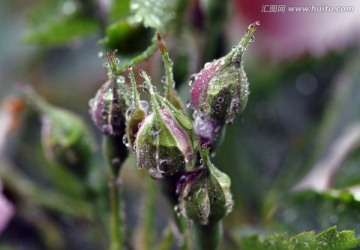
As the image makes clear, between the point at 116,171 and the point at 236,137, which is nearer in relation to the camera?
the point at 116,171

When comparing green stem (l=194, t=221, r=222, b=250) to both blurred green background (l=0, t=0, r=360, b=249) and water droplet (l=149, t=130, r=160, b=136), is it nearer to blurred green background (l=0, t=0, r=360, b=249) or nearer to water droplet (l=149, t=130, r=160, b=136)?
water droplet (l=149, t=130, r=160, b=136)

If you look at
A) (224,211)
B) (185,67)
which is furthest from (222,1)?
(224,211)

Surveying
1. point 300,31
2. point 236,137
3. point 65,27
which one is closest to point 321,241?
point 236,137

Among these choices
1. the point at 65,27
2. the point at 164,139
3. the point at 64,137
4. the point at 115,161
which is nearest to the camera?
the point at 164,139

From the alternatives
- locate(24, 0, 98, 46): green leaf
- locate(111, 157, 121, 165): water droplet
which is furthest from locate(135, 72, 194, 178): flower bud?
locate(24, 0, 98, 46): green leaf

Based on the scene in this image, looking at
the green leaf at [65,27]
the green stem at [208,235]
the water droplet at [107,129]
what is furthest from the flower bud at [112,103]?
the green leaf at [65,27]

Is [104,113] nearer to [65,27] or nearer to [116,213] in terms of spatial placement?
[116,213]

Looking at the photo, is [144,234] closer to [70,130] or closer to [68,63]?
[70,130]
